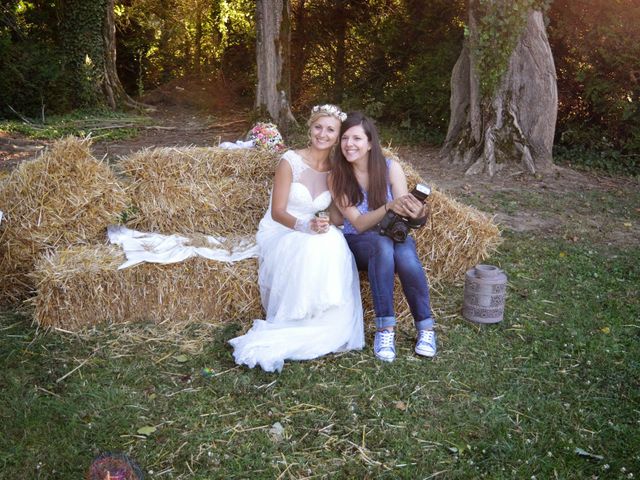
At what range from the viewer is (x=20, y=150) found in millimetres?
9461

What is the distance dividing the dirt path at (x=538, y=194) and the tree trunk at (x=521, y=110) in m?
0.27

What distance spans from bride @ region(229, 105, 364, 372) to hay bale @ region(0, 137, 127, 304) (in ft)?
4.08

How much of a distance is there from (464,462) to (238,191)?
279 centimetres

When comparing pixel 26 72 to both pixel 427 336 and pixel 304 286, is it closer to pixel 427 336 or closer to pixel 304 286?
pixel 304 286

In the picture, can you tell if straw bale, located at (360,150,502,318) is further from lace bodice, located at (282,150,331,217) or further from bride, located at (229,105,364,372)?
bride, located at (229,105,364,372)

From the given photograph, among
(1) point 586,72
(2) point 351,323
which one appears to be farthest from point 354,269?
(1) point 586,72

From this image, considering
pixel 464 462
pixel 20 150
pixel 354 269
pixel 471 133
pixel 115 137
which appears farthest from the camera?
pixel 115 137

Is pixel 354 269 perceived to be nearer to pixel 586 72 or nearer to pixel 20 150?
pixel 586 72

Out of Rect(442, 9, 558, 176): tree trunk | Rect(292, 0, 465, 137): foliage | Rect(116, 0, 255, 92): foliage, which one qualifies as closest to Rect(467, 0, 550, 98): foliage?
Rect(442, 9, 558, 176): tree trunk

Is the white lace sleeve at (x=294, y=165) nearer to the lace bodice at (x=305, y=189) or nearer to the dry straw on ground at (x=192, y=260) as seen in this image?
the lace bodice at (x=305, y=189)

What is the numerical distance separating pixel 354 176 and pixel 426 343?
1.11 metres

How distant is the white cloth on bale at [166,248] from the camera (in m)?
4.23

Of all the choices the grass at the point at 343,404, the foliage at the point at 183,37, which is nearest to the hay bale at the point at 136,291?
A: the grass at the point at 343,404

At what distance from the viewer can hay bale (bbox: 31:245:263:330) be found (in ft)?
13.3
